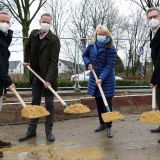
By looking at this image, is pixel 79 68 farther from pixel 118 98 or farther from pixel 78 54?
pixel 118 98

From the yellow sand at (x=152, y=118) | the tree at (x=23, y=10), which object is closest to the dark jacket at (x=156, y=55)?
the yellow sand at (x=152, y=118)

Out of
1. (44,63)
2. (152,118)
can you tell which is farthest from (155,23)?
(44,63)

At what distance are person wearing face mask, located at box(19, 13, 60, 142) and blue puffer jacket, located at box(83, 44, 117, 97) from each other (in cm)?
73

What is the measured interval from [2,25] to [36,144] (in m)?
1.87

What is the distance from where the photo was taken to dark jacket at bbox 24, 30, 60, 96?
689 centimetres

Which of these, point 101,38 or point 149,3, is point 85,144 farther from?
point 149,3

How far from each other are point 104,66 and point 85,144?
1.47m

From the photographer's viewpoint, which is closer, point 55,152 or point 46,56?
point 55,152

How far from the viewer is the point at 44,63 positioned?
698cm

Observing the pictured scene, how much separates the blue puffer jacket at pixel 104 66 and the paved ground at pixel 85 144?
0.76 meters

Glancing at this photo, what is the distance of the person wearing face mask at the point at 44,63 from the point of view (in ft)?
22.7

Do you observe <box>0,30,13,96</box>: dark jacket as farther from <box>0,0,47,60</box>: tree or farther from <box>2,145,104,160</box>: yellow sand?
<box>0,0,47,60</box>: tree

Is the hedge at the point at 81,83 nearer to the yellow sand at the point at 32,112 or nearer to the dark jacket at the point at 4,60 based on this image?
the dark jacket at the point at 4,60

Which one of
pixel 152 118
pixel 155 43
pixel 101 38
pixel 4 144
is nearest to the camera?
pixel 152 118
